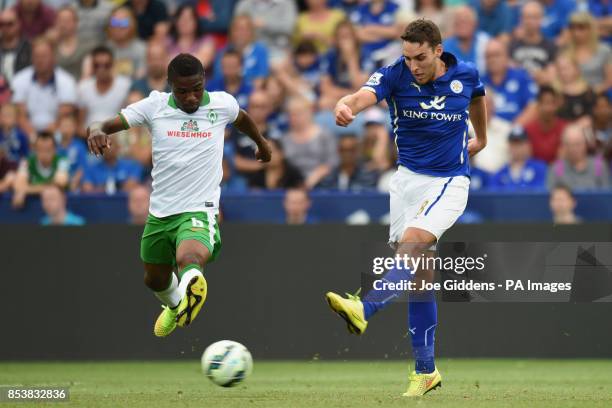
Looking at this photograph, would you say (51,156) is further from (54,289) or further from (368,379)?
(368,379)

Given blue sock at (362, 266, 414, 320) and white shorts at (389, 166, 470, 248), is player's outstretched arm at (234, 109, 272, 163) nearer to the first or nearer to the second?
white shorts at (389, 166, 470, 248)

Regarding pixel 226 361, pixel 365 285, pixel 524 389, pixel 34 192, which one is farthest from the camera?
pixel 34 192

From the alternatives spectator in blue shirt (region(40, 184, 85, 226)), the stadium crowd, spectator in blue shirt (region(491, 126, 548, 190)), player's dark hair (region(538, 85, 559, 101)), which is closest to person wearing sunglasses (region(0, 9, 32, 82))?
the stadium crowd

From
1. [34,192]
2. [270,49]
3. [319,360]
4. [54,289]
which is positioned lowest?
[319,360]

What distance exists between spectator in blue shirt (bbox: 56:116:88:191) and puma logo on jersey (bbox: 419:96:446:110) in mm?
7394

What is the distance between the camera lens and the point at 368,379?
11281 mm

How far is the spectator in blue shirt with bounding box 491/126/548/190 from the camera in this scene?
14680mm

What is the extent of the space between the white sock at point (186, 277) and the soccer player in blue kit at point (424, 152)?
4.35ft

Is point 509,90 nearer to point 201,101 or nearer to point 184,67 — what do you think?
point 201,101

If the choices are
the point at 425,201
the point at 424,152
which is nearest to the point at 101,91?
the point at 424,152

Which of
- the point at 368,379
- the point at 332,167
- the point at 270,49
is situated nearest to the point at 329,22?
the point at 270,49

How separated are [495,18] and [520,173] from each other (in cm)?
314

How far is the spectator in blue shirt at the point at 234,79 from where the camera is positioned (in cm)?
1627

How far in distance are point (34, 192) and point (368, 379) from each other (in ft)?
17.6
